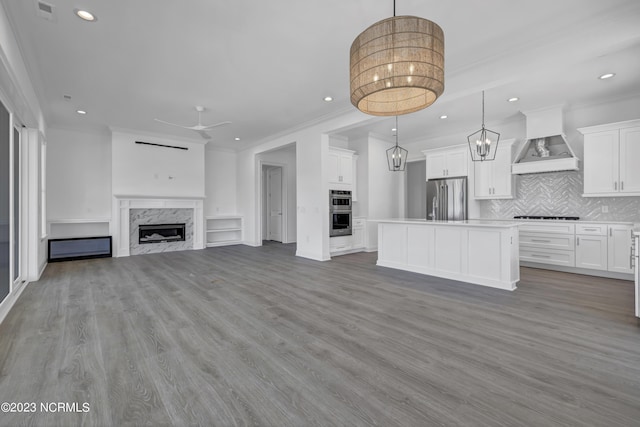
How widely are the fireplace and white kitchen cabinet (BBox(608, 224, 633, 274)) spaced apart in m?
8.74

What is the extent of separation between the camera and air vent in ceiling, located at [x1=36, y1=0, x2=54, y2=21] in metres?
2.54

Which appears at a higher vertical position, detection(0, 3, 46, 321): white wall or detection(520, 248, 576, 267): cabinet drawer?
detection(0, 3, 46, 321): white wall

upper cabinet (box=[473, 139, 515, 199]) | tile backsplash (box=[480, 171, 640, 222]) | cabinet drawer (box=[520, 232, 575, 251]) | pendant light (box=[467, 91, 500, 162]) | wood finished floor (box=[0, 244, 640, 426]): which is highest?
pendant light (box=[467, 91, 500, 162])

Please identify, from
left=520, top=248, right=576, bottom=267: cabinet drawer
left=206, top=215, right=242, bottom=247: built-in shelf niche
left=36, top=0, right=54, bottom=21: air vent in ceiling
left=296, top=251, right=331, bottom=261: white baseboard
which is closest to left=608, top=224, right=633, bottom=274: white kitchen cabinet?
left=520, top=248, right=576, bottom=267: cabinet drawer

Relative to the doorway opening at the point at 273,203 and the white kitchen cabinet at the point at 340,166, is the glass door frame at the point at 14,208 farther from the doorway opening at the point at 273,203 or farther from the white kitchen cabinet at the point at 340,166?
the doorway opening at the point at 273,203

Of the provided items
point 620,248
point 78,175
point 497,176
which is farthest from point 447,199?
point 78,175

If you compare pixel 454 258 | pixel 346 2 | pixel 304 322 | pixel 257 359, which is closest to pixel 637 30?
pixel 346 2

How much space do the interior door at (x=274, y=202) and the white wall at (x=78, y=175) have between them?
14.5ft

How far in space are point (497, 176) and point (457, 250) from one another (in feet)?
8.65

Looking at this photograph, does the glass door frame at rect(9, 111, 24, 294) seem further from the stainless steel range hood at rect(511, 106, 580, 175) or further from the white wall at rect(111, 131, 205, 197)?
the stainless steel range hood at rect(511, 106, 580, 175)

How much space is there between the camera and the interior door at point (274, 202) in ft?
30.5

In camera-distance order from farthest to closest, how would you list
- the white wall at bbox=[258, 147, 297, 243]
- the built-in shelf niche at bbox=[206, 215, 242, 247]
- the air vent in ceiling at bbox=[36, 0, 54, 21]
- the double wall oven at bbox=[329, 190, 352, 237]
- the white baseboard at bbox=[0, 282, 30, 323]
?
the white wall at bbox=[258, 147, 297, 243] → the built-in shelf niche at bbox=[206, 215, 242, 247] → the double wall oven at bbox=[329, 190, 352, 237] → the white baseboard at bbox=[0, 282, 30, 323] → the air vent in ceiling at bbox=[36, 0, 54, 21]

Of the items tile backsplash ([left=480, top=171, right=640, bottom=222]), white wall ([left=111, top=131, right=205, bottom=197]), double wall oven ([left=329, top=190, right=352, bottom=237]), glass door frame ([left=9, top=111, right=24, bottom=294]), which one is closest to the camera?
glass door frame ([left=9, top=111, right=24, bottom=294])

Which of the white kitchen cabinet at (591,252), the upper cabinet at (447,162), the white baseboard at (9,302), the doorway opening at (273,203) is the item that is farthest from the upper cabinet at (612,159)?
the white baseboard at (9,302)
